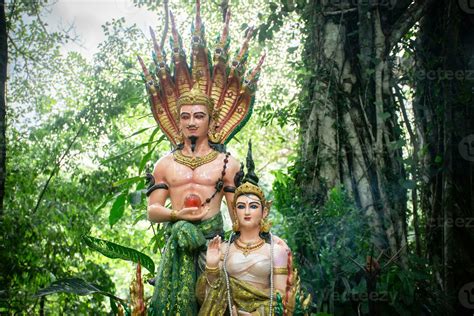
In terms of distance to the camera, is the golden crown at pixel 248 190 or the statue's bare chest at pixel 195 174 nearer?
the golden crown at pixel 248 190

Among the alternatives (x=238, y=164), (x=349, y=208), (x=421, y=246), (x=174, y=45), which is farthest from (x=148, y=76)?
(x=421, y=246)

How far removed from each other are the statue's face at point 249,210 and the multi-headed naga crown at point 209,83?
651mm

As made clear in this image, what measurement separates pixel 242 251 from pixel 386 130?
7.78ft

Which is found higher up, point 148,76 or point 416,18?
point 416,18

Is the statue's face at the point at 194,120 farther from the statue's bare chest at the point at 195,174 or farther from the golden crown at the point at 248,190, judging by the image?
the golden crown at the point at 248,190

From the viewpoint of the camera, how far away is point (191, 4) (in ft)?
26.8

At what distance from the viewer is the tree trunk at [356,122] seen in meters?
5.26

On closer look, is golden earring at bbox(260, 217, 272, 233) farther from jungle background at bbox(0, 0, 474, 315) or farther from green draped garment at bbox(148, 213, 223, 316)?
jungle background at bbox(0, 0, 474, 315)

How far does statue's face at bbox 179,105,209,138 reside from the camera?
13.4 feet

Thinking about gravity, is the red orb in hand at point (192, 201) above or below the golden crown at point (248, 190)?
below

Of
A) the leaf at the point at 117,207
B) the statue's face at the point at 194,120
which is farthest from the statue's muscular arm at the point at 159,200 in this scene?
the leaf at the point at 117,207

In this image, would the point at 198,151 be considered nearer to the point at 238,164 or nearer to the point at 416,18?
the point at 238,164

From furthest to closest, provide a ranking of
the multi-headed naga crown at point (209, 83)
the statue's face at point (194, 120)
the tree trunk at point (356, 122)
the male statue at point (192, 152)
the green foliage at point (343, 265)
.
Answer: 1. the tree trunk at point (356, 122)
2. the green foliage at point (343, 265)
3. the multi-headed naga crown at point (209, 83)
4. the statue's face at point (194, 120)
5. the male statue at point (192, 152)

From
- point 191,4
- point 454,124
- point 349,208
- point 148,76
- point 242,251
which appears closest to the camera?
point 242,251
